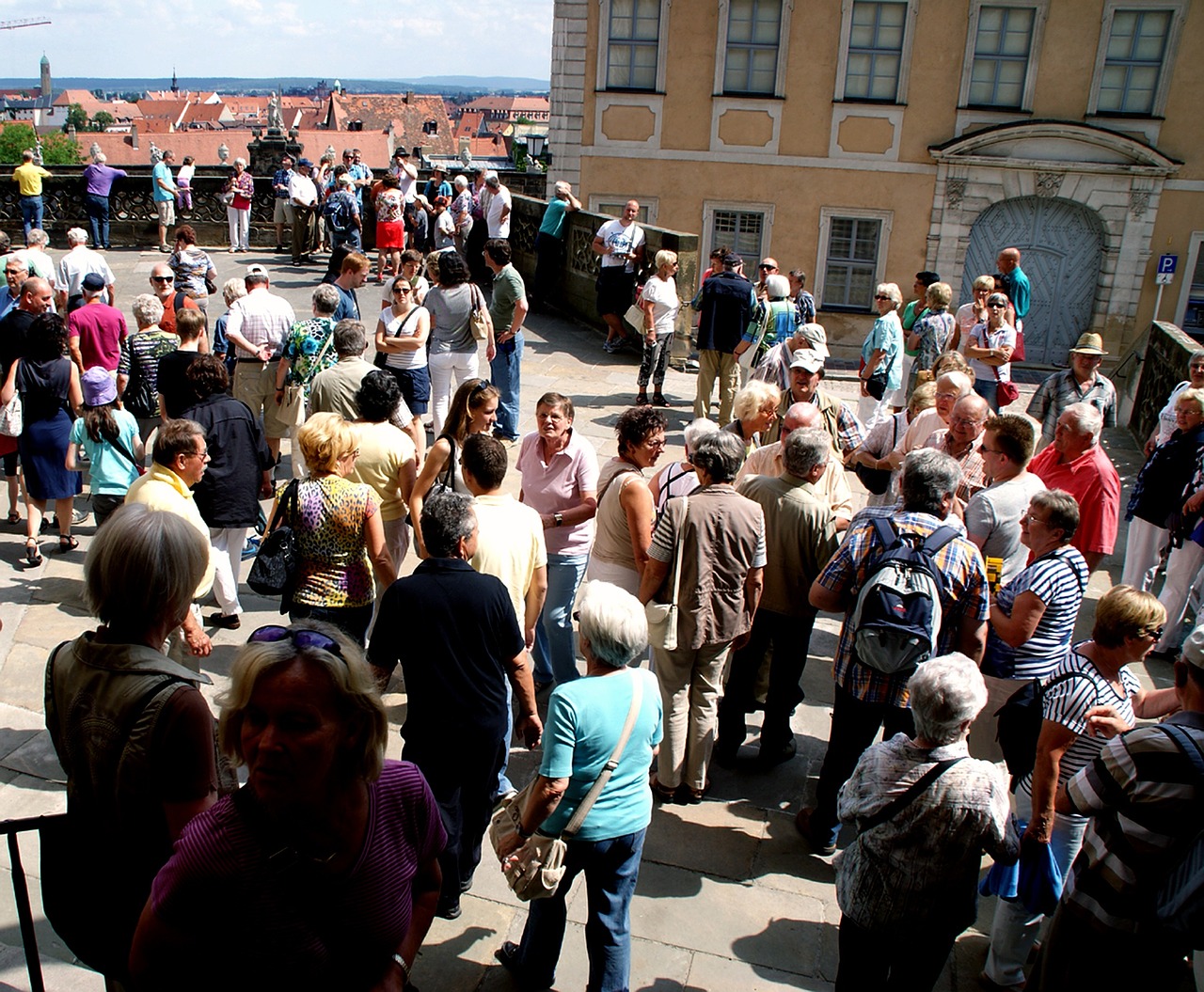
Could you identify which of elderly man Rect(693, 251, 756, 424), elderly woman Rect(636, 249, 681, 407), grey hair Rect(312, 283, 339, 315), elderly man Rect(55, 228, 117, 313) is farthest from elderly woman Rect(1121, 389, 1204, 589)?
elderly man Rect(55, 228, 117, 313)

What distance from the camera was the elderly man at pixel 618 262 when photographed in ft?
41.9

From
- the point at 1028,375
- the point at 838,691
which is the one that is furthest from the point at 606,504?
the point at 1028,375

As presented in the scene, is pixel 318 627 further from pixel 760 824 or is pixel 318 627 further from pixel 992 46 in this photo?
pixel 992 46

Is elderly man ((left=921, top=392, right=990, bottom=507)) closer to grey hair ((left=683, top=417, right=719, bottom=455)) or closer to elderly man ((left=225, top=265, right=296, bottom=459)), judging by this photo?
grey hair ((left=683, top=417, right=719, bottom=455))

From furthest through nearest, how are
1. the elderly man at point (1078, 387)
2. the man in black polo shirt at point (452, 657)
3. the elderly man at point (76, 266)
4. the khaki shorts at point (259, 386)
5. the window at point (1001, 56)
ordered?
the window at point (1001, 56)
the elderly man at point (76, 266)
the khaki shorts at point (259, 386)
the elderly man at point (1078, 387)
the man in black polo shirt at point (452, 657)

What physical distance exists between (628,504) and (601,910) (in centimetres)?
195

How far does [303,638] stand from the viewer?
2469 mm

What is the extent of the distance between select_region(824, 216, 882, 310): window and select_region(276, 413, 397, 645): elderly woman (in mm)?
16115

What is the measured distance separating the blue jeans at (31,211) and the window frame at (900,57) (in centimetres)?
1398

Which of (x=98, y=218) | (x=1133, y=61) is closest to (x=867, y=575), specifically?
(x=1133, y=61)

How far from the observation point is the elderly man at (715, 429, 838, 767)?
187 inches

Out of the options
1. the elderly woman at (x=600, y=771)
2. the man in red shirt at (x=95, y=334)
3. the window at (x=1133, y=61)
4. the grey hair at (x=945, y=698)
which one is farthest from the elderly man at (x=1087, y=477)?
the window at (x=1133, y=61)

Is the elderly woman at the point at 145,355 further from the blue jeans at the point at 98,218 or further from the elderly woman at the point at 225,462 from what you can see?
the blue jeans at the point at 98,218

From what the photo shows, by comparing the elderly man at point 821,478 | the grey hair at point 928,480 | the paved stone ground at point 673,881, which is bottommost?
the paved stone ground at point 673,881
